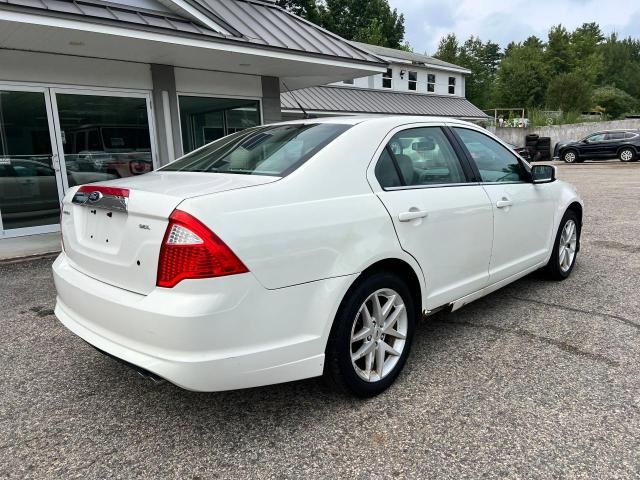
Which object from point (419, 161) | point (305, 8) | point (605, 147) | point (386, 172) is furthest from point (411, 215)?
point (305, 8)

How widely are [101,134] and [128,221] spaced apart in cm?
644

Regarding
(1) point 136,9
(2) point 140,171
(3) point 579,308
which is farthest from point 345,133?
(2) point 140,171

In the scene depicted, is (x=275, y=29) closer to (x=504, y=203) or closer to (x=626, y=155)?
(x=504, y=203)

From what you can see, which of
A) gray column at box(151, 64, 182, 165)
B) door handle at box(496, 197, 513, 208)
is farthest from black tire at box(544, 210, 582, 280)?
gray column at box(151, 64, 182, 165)

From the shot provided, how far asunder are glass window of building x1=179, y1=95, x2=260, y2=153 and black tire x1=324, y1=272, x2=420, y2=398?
7.23 metres

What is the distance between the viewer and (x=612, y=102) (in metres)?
58.2

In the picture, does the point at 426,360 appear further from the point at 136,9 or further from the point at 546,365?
the point at 136,9

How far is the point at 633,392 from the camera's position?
106 inches

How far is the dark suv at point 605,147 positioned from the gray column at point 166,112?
75.7 ft

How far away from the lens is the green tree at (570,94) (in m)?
41.0

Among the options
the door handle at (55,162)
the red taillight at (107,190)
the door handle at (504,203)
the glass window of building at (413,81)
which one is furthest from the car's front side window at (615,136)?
the red taillight at (107,190)

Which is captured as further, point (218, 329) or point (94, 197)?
point (94, 197)

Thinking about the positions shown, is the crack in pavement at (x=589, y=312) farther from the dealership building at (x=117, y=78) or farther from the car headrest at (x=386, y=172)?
the dealership building at (x=117, y=78)

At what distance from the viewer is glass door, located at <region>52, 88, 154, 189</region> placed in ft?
24.4
